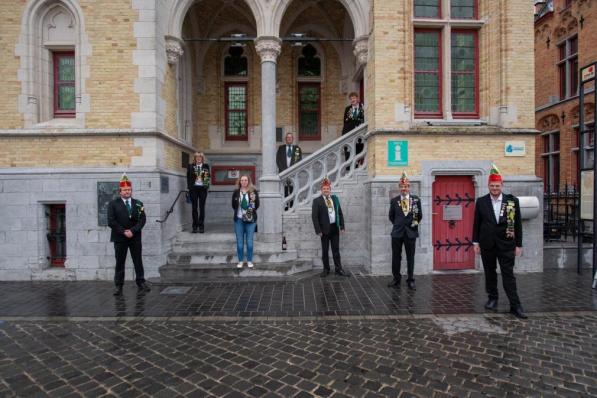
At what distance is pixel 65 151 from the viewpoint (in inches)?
307

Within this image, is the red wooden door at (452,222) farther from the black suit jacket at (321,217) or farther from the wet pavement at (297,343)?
the black suit jacket at (321,217)

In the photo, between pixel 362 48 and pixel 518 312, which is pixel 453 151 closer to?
pixel 362 48

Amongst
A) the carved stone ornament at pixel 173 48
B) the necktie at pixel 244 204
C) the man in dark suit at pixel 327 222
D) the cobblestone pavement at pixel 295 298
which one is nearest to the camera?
the cobblestone pavement at pixel 295 298

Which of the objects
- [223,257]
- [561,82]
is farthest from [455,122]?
[561,82]

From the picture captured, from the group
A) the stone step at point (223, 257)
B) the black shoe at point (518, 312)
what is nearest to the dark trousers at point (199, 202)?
the stone step at point (223, 257)

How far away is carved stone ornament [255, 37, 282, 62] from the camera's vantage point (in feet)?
27.6

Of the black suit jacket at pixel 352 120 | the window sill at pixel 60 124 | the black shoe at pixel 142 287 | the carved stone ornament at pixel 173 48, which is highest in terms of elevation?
the carved stone ornament at pixel 173 48

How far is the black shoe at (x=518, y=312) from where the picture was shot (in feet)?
17.1

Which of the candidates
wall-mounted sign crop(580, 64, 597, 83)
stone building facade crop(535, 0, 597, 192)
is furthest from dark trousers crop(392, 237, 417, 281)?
stone building facade crop(535, 0, 597, 192)

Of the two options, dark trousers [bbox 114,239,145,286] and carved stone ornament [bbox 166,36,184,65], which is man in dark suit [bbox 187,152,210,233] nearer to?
dark trousers [bbox 114,239,145,286]

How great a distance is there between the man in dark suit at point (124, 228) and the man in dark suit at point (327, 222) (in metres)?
3.42

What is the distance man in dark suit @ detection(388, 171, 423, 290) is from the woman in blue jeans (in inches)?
112

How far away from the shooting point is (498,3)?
8.08 m

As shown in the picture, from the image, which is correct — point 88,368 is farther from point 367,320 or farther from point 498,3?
point 498,3
